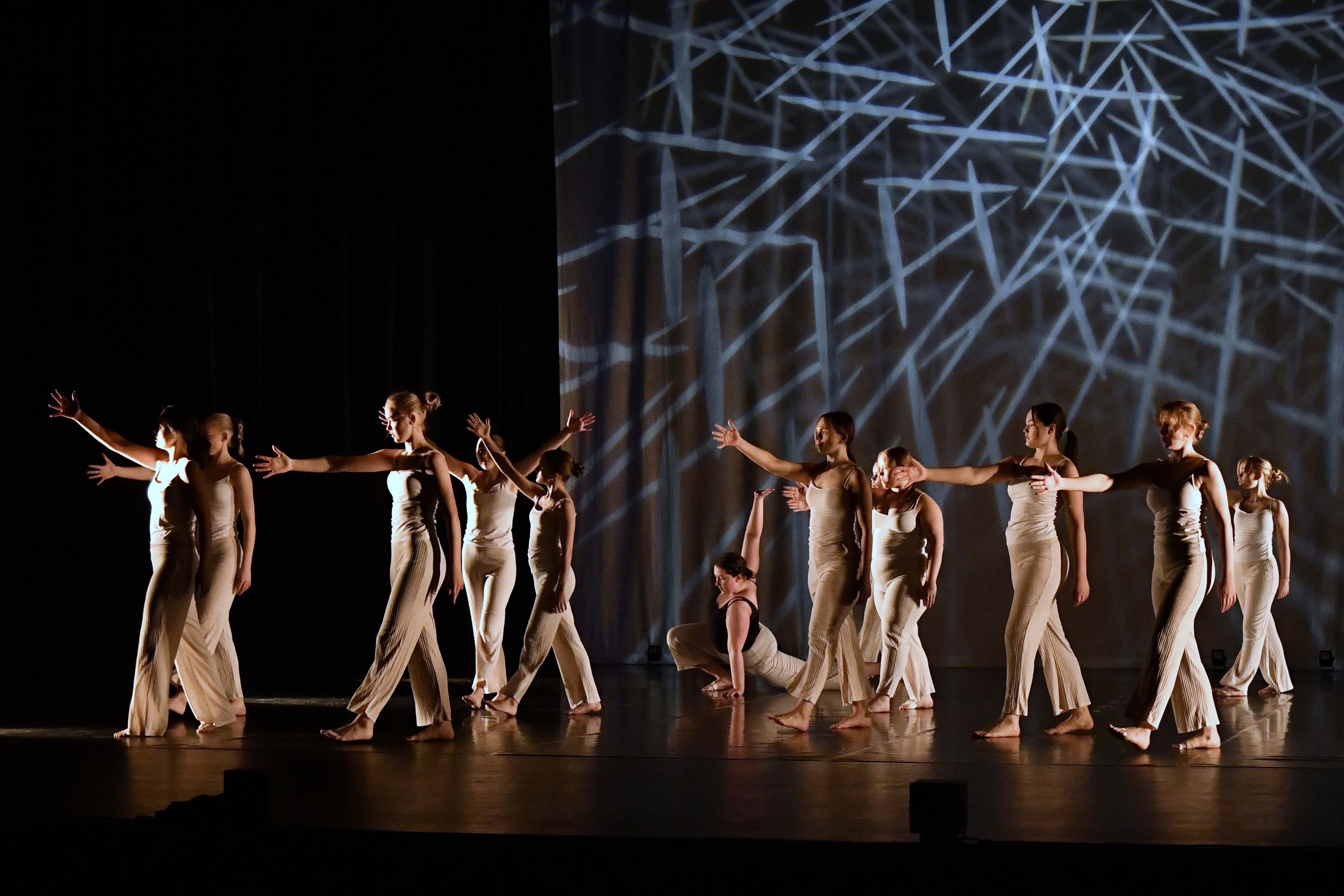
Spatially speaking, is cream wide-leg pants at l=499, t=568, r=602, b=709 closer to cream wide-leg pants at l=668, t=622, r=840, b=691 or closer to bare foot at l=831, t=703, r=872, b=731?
cream wide-leg pants at l=668, t=622, r=840, b=691

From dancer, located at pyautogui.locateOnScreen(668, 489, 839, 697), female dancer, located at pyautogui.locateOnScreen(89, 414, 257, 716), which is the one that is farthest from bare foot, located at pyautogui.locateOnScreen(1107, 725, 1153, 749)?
female dancer, located at pyautogui.locateOnScreen(89, 414, 257, 716)

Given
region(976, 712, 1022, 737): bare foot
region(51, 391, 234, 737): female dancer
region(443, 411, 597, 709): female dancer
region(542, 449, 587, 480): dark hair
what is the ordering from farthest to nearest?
region(443, 411, 597, 709): female dancer → region(542, 449, 587, 480): dark hair → region(51, 391, 234, 737): female dancer → region(976, 712, 1022, 737): bare foot

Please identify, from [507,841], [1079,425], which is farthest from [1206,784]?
[1079,425]

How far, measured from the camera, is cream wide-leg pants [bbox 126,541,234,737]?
217 inches

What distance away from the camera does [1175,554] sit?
5043mm

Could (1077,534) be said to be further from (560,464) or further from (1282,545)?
Result: (1282,545)

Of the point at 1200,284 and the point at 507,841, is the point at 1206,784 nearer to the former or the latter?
the point at 507,841

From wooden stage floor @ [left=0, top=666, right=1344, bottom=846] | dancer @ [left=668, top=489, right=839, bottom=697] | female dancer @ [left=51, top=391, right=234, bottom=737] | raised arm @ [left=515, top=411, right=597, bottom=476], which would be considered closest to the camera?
wooden stage floor @ [left=0, top=666, right=1344, bottom=846]

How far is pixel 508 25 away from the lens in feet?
31.2

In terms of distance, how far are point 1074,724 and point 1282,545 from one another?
259cm

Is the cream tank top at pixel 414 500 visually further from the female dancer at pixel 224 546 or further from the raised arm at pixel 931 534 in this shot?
the raised arm at pixel 931 534

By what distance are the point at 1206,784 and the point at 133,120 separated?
22.0 feet

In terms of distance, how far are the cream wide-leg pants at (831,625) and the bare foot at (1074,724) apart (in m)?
0.77

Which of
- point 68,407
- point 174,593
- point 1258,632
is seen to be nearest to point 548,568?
point 174,593
